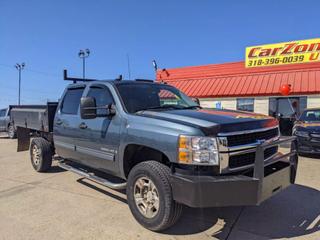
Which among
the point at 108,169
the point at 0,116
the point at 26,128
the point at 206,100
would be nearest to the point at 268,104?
the point at 206,100

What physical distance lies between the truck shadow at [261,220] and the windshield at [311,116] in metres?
5.83

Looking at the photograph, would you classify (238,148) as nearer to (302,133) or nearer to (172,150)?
(172,150)

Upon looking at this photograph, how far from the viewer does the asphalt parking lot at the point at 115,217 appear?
4.02 meters

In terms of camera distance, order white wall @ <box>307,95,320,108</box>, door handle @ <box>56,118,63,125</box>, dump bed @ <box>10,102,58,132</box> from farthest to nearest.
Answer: white wall @ <box>307,95,320,108</box> → dump bed @ <box>10,102,58,132</box> → door handle @ <box>56,118,63,125</box>

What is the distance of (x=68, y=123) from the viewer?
6.04 metres

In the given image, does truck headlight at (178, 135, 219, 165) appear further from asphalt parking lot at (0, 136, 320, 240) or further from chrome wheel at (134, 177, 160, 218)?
asphalt parking lot at (0, 136, 320, 240)

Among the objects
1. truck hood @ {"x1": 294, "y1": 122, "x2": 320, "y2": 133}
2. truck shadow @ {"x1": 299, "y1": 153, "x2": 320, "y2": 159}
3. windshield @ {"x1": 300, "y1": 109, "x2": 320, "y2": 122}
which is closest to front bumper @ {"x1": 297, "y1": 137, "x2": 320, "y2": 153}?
truck hood @ {"x1": 294, "y1": 122, "x2": 320, "y2": 133}

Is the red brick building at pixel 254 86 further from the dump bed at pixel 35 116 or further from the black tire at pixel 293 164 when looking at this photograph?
the black tire at pixel 293 164

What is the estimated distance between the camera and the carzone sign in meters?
17.3

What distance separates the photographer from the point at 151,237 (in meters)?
3.93

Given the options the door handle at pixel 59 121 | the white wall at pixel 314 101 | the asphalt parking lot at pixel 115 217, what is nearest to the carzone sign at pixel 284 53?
the white wall at pixel 314 101

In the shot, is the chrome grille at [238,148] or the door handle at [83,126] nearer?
the chrome grille at [238,148]

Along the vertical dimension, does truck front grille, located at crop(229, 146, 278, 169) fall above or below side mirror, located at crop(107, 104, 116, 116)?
below

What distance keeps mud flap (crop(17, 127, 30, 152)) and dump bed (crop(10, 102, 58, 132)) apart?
172 millimetres
